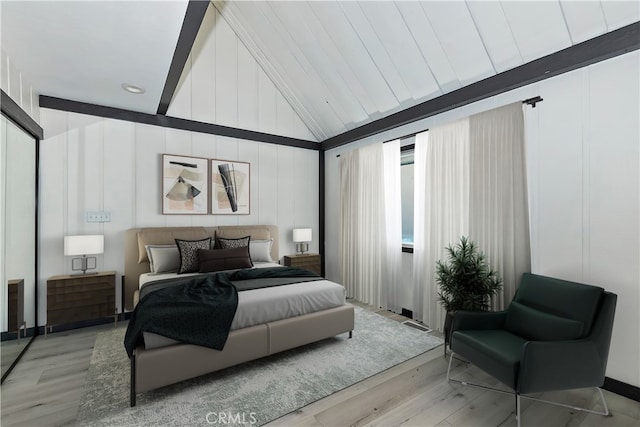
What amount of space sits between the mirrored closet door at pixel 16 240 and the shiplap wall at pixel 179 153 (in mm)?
176

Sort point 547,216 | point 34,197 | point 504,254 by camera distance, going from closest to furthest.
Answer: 1. point 547,216
2. point 504,254
3. point 34,197

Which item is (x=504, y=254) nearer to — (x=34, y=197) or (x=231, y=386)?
(x=231, y=386)

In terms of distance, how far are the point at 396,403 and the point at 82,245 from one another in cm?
359

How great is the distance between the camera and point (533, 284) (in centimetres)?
248

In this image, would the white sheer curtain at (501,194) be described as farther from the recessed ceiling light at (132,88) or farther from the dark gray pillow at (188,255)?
the recessed ceiling light at (132,88)

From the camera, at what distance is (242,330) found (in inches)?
97.9

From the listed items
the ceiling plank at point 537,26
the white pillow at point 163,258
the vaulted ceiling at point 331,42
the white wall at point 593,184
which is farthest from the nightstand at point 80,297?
the ceiling plank at point 537,26

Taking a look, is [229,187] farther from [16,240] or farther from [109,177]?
[16,240]

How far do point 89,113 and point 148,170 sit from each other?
0.92m

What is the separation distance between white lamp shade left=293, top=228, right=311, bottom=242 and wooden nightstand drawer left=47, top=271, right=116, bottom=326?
2555mm

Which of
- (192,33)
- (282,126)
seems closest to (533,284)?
(192,33)

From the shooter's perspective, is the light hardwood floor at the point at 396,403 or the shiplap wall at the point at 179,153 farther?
the shiplap wall at the point at 179,153

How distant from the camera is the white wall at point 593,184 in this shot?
7.22 ft

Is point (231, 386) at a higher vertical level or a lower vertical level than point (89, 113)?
lower
